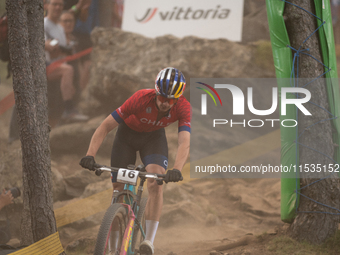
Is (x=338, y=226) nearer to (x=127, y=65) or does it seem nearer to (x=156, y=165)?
(x=156, y=165)

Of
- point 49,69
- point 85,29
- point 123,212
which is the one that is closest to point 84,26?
point 85,29

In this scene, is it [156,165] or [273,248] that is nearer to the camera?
[156,165]

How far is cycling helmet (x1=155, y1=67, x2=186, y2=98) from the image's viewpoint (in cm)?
282

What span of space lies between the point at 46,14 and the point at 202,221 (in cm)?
536

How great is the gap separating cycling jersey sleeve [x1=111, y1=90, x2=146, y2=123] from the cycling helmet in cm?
31

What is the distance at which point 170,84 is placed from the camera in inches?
111

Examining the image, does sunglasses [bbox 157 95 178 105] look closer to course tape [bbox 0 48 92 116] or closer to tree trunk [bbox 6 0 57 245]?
tree trunk [bbox 6 0 57 245]

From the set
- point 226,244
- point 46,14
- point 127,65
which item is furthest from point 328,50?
point 46,14

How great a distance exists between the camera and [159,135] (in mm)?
3238

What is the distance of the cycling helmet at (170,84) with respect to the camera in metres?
2.82

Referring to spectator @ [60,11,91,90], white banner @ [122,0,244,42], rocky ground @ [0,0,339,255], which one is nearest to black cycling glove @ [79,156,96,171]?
rocky ground @ [0,0,339,255]

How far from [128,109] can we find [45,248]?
147 cm

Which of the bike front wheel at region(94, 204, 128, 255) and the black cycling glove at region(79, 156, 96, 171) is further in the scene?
the black cycling glove at region(79, 156, 96, 171)

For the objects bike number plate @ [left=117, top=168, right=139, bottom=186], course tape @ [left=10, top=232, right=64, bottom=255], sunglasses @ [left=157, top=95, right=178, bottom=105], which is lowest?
course tape @ [left=10, top=232, right=64, bottom=255]
